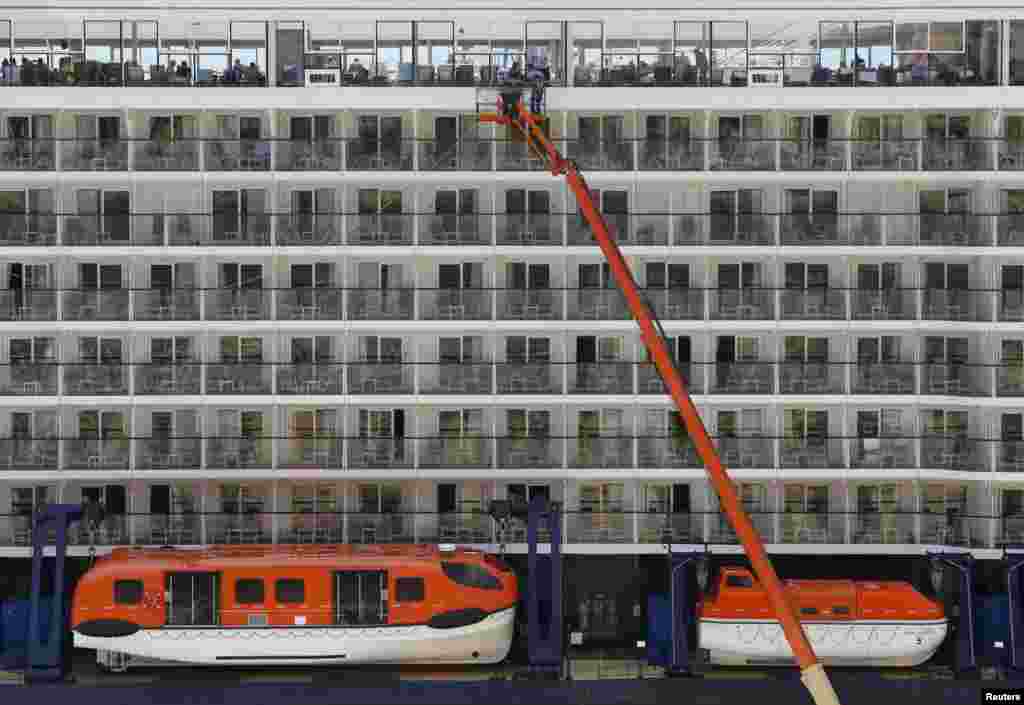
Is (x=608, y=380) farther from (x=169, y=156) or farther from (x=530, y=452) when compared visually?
(x=169, y=156)

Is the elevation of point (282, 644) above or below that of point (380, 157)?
below

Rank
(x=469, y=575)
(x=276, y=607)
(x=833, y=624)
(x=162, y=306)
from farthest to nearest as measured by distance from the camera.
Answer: (x=162, y=306) < (x=833, y=624) < (x=469, y=575) < (x=276, y=607)

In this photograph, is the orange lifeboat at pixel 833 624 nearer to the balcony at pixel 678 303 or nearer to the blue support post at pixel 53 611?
the balcony at pixel 678 303

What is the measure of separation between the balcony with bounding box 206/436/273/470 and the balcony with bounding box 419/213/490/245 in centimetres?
631

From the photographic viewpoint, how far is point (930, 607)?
164 ft

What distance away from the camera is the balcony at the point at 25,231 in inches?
2047

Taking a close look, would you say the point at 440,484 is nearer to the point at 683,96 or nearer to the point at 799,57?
the point at 683,96

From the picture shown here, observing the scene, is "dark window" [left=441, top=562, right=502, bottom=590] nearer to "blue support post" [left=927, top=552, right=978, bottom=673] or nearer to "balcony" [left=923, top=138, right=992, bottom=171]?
"blue support post" [left=927, top=552, right=978, bottom=673]

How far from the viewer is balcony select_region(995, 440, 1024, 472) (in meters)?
51.2

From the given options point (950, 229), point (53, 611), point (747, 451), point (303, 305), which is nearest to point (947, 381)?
point (950, 229)

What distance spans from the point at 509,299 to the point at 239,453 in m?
7.53

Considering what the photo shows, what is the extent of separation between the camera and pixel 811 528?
51.9m

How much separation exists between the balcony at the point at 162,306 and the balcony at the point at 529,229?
7.62 metres

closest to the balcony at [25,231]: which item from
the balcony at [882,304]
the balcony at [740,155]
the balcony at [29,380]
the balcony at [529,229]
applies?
the balcony at [29,380]
